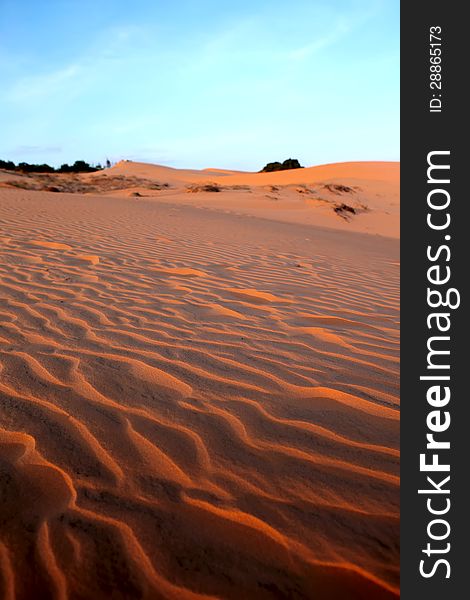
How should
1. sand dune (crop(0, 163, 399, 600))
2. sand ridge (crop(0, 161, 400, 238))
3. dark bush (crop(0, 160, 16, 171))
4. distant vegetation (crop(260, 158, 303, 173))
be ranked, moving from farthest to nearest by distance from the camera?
distant vegetation (crop(260, 158, 303, 173))
dark bush (crop(0, 160, 16, 171))
sand ridge (crop(0, 161, 400, 238))
sand dune (crop(0, 163, 399, 600))

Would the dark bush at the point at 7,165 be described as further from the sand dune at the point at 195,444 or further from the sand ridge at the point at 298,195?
the sand dune at the point at 195,444

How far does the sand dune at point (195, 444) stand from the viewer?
4.13 ft

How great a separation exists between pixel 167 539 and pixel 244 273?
412cm

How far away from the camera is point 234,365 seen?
8.34 ft

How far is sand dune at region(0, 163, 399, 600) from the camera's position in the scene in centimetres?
126

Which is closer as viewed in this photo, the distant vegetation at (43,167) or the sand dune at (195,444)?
the sand dune at (195,444)

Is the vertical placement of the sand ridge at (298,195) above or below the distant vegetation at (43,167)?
below

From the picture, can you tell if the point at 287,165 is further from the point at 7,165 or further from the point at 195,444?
the point at 195,444

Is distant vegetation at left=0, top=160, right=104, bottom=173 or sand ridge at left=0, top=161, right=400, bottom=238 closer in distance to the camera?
sand ridge at left=0, top=161, right=400, bottom=238

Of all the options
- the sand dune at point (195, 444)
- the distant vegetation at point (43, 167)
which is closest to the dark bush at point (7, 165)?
the distant vegetation at point (43, 167)

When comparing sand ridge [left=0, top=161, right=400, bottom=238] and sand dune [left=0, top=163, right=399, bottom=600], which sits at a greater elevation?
sand ridge [left=0, top=161, right=400, bottom=238]

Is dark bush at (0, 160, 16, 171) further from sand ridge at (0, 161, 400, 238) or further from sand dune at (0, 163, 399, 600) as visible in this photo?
sand dune at (0, 163, 399, 600)

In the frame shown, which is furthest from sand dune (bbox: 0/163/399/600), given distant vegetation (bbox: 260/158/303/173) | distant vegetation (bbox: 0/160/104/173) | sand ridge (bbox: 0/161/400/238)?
distant vegetation (bbox: 260/158/303/173)

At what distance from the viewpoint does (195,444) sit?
5.86ft
